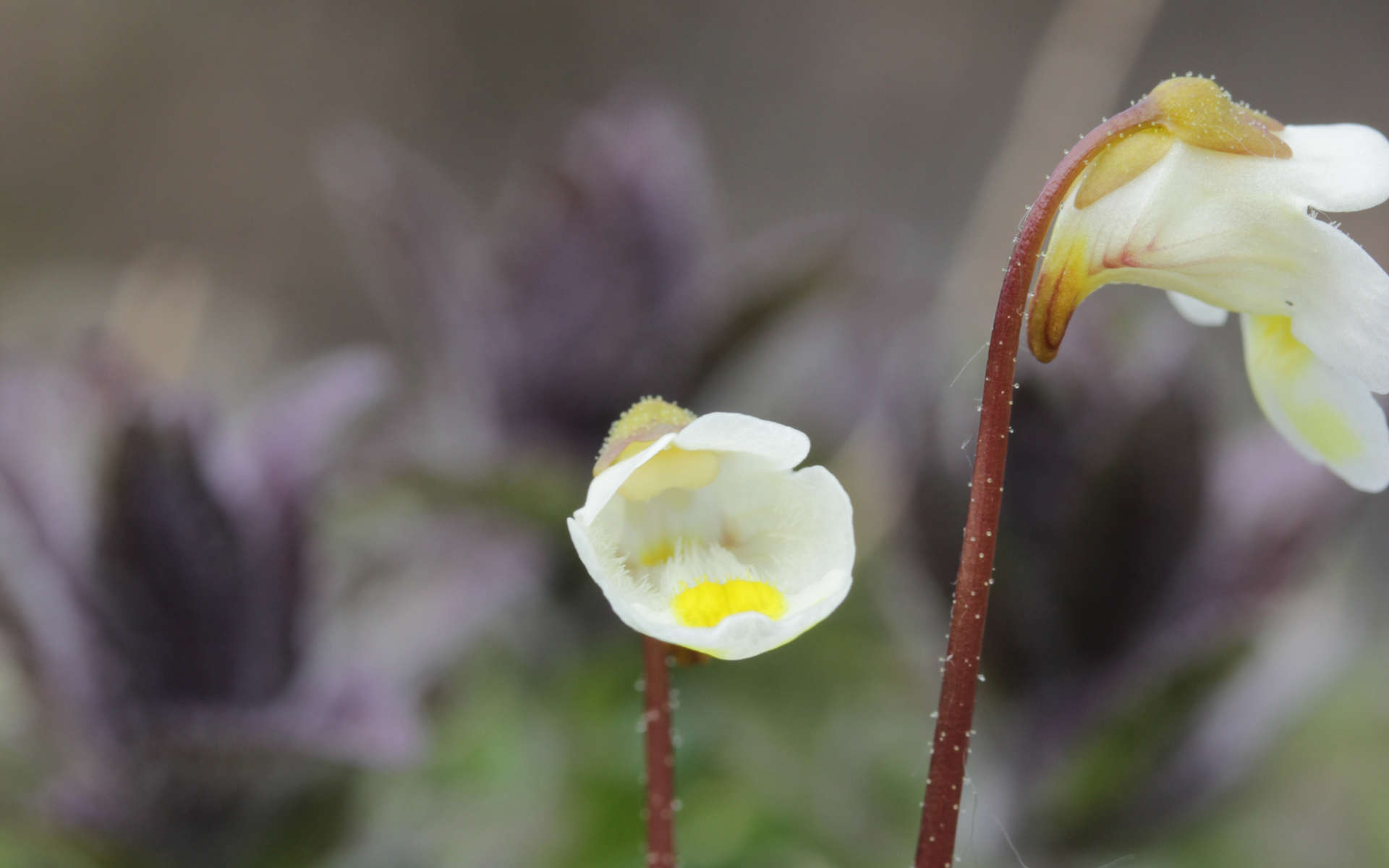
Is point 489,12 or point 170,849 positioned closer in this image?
point 170,849

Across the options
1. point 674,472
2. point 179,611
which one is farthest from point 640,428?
point 179,611

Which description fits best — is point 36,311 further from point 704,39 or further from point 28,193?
point 704,39

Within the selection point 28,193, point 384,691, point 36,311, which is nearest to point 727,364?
point 384,691

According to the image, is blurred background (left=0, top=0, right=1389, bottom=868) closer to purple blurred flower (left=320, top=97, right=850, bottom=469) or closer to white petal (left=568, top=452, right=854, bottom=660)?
purple blurred flower (left=320, top=97, right=850, bottom=469)

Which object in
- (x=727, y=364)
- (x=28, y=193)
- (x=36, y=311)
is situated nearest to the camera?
(x=727, y=364)

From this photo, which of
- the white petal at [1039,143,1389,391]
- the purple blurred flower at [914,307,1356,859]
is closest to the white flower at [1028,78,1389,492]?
the white petal at [1039,143,1389,391]

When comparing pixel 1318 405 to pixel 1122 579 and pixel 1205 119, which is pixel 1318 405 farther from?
pixel 1122 579
